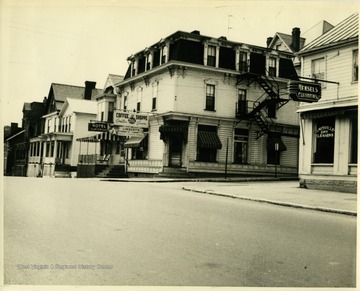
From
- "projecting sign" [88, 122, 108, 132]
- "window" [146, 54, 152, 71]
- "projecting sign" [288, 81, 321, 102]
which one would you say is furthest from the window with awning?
"projecting sign" [288, 81, 321, 102]

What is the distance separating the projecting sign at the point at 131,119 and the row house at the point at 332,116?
1204cm

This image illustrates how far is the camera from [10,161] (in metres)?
54.5

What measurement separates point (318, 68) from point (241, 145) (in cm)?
1225

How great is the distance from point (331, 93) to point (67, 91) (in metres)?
31.7

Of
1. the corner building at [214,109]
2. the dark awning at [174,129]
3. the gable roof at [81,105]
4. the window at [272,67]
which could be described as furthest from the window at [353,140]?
the gable roof at [81,105]

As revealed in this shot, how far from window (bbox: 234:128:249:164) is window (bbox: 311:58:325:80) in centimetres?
1183

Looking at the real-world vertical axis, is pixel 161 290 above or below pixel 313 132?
below

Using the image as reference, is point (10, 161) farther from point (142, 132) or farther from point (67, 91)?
point (142, 132)

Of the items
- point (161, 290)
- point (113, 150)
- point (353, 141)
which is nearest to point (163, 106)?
point (113, 150)

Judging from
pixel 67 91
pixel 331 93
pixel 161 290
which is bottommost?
pixel 161 290

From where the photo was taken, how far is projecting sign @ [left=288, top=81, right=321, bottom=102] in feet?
44.4

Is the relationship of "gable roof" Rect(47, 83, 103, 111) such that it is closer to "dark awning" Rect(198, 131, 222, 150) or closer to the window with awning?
"dark awning" Rect(198, 131, 222, 150)

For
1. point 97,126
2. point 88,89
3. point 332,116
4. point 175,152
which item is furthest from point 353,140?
point 88,89

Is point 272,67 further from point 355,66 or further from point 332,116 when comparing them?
point 355,66
